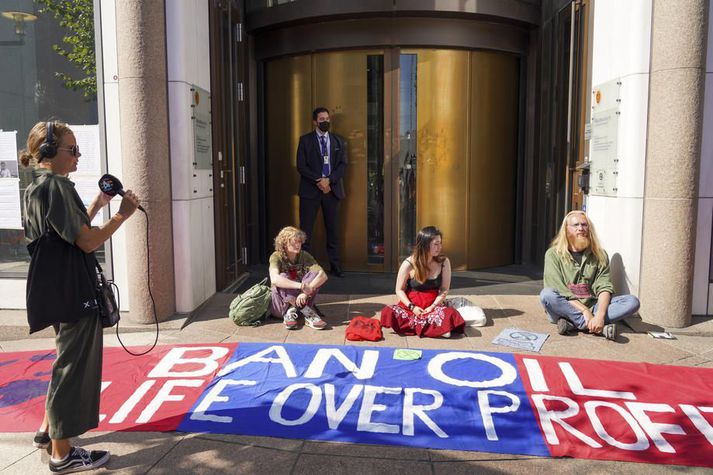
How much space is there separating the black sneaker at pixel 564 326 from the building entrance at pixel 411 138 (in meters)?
3.12

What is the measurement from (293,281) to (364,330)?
0.90 metres

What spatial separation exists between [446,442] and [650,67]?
408 cm

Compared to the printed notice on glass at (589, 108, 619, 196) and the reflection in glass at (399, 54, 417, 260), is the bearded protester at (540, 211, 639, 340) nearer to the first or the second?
the printed notice on glass at (589, 108, 619, 196)

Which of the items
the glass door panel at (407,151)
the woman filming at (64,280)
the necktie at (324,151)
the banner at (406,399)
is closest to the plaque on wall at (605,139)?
the banner at (406,399)

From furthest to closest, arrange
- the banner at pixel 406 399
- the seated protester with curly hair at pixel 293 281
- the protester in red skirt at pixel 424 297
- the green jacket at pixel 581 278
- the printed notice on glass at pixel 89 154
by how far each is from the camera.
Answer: the printed notice on glass at pixel 89 154 → the seated protester with curly hair at pixel 293 281 → the green jacket at pixel 581 278 → the protester in red skirt at pixel 424 297 → the banner at pixel 406 399

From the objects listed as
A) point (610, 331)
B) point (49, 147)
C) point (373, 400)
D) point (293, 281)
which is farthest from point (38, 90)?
point (610, 331)

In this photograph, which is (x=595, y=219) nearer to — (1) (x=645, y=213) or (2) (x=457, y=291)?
(1) (x=645, y=213)

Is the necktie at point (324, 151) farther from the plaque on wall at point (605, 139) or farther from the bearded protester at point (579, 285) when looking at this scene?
the bearded protester at point (579, 285)

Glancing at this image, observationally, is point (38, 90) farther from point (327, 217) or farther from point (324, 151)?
point (327, 217)

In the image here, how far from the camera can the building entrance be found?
8422mm

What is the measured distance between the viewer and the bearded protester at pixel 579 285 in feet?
18.6

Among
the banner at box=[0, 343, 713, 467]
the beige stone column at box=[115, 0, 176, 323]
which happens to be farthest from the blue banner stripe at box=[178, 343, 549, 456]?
the beige stone column at box=[115, 0, 176, 323]

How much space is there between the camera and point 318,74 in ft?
28.5

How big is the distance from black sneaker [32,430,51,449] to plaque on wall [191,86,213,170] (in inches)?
130
